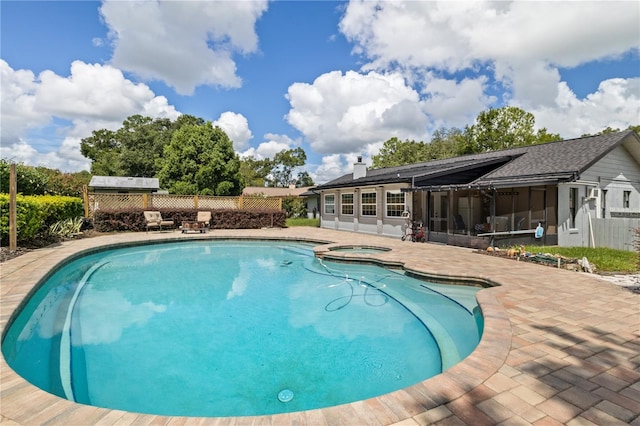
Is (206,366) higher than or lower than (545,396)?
lower

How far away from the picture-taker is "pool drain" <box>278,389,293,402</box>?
311cm

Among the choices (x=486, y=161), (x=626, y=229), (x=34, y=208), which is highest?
(x=486, y=161)

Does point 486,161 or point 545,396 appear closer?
point 545,396

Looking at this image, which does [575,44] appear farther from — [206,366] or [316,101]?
[206,366]

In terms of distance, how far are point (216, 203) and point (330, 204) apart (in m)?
7.04

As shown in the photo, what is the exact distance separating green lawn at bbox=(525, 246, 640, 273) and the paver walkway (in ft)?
9.56

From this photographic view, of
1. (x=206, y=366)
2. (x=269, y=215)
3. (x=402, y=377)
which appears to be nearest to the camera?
(x=402, y=377)

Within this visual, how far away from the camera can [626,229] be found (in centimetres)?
969

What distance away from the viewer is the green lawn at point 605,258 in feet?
23.7

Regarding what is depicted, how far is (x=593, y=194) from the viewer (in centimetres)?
1105

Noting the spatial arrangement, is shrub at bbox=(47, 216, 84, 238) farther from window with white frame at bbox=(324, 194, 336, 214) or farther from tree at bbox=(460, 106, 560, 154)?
tree at bbox=(460, 106, 560, 154)

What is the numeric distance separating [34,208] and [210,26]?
9.03 meters

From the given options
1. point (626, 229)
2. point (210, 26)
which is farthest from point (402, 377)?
point (210, 26)

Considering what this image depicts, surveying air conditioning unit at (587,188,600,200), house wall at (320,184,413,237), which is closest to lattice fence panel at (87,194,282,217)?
house wall at (320,184,413,237)
